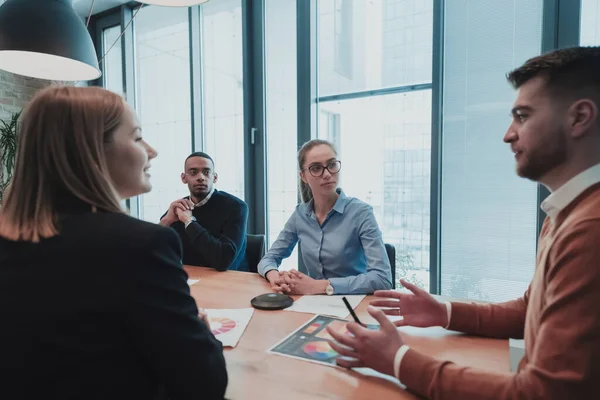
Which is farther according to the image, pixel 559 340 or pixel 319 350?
pixel 319 350

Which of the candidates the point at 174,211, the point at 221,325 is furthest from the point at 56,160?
the point at 174,211

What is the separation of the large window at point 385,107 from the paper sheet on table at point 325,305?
4.63 ft

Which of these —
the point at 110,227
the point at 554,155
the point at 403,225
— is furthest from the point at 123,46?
the point at 554,155

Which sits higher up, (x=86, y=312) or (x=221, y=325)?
(x=86, y=312)

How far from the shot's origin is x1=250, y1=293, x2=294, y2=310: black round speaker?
143 cm

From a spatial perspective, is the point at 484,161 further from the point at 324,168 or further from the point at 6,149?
the point at 6,149

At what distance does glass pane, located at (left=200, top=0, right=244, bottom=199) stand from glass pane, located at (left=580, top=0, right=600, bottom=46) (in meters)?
2.55

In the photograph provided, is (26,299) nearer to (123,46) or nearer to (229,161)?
(229,161)

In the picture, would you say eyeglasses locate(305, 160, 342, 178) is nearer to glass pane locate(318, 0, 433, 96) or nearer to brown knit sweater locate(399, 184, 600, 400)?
glass pane locate(318, 0, 433, 96)

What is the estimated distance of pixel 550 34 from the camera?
2277 millimetres

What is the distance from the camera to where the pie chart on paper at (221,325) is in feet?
4.02

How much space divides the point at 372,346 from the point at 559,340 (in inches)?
15.3

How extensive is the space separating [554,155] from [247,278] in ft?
4.84

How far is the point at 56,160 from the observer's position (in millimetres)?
800
